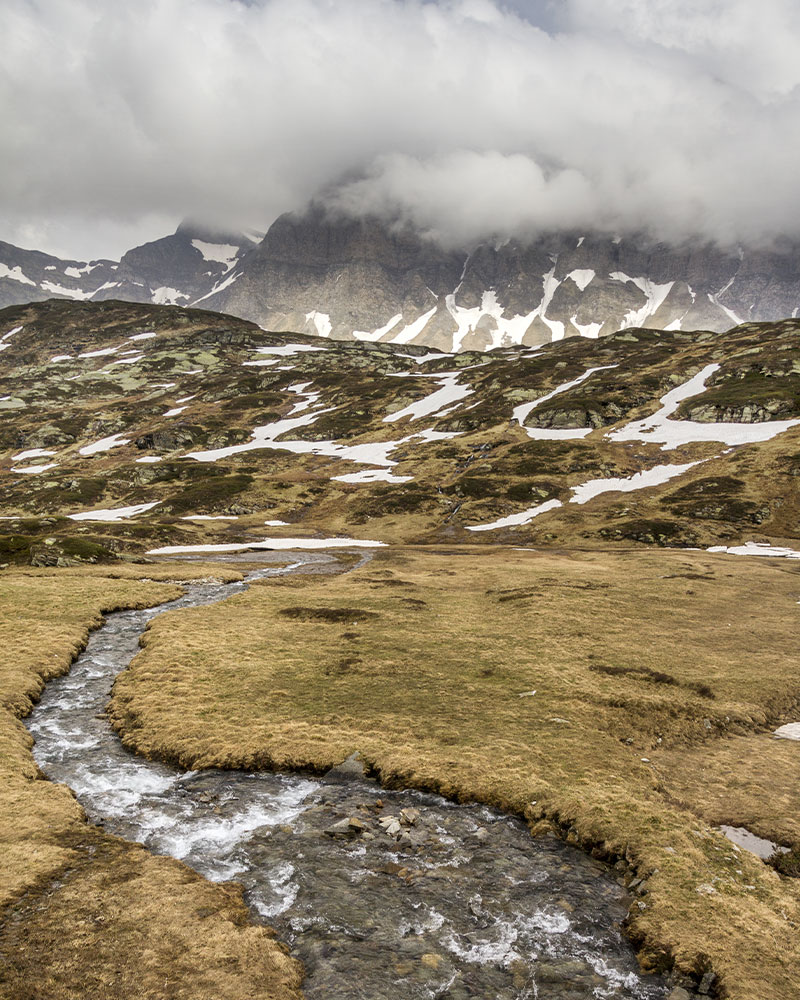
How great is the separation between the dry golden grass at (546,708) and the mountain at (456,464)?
4201 cm

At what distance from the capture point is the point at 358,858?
15.4m

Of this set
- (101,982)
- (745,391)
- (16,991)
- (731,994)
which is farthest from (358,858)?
(745,391)

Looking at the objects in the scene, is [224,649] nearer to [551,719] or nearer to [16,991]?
[551,719]

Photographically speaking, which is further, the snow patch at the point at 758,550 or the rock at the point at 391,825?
the snow patch at the point at 758,550

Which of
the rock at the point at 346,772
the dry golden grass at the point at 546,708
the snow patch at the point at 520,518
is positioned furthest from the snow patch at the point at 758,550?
the rock at the point at 346,772

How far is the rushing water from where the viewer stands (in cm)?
1164

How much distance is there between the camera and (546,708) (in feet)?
82.8

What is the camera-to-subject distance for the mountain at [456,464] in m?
91.2

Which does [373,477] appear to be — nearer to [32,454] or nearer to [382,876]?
[32,454]

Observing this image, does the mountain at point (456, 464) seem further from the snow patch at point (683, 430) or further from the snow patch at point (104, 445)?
the snow patch at point (104, 445)

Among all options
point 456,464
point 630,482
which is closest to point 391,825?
point 630,482

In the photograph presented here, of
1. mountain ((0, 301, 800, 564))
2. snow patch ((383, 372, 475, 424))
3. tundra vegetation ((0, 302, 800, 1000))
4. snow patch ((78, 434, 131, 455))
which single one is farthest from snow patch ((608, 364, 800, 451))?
snow patch ((78, 434, 131, 455))

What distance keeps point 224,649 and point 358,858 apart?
67.0ft

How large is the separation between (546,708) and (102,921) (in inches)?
747
